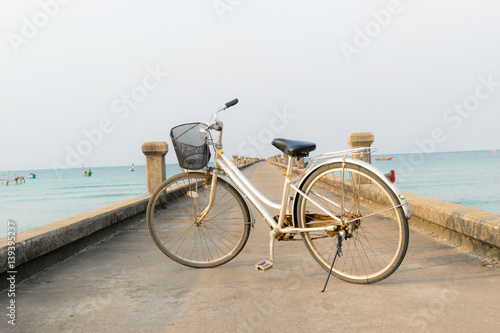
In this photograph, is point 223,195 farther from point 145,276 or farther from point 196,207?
point 145,276

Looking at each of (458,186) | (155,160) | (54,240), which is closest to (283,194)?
(54,240)

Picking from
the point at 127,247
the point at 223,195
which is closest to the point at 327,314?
the point at 223,195

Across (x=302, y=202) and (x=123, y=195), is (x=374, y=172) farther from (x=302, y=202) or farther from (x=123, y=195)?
(x=123, y=195)

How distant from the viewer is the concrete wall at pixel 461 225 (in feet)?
9.99

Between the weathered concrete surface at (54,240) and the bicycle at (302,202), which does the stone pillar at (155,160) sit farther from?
the bicycle at (302,202)

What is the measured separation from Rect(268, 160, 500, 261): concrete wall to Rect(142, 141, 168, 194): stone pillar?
4565 millimetres

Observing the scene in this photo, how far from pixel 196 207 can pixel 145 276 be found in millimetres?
799

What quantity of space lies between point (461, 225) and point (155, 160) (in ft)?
17.9

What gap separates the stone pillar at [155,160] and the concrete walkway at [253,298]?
3.94 meters

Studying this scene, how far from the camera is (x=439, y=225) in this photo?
400cm

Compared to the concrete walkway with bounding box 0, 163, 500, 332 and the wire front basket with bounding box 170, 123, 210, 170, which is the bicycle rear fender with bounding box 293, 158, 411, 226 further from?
the wire front basket with bounding box 170, 123, 210, 170

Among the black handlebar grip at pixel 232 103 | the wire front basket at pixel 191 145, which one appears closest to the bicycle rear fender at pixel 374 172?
the wire front basket at pixel 191 145

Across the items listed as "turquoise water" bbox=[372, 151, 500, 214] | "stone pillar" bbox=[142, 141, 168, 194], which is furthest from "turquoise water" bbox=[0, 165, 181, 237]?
"turquoise water" bbox=[372, 151, 500, 214]

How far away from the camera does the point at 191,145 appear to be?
123 inches
